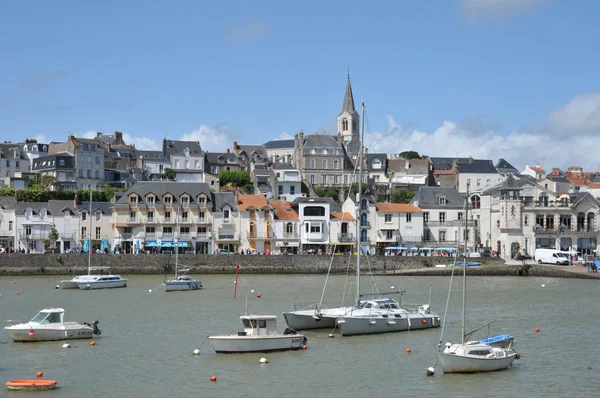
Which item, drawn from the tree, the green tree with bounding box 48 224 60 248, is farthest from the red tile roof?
the tree

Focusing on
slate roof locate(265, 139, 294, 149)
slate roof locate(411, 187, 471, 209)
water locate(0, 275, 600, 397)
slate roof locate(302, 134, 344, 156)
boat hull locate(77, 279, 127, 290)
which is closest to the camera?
water locate(0, 275, 600, 397)

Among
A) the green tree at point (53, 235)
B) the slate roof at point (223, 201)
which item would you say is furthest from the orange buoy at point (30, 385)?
the slate roof at point (223, 201)

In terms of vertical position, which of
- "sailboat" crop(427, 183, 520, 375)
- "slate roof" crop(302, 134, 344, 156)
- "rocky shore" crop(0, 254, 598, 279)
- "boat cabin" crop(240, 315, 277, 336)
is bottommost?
"sailboat" crop(427, 183, 520, 375)

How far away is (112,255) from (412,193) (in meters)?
42.6

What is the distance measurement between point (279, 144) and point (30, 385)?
358 ft

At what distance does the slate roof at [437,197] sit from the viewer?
276 ft

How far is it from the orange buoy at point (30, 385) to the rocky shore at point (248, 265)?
144ft

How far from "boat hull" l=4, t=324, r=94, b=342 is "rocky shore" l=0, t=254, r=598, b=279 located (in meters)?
34.7

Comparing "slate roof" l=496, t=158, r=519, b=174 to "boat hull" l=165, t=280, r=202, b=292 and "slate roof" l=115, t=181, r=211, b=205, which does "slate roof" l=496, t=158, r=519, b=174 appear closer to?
"slate roof" l=115, t=181, r=211, b=205

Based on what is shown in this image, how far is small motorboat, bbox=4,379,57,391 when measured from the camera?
26.4 meters

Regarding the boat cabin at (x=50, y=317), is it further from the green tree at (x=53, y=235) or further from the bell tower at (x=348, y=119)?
the bell tower at (x=348, y=119)

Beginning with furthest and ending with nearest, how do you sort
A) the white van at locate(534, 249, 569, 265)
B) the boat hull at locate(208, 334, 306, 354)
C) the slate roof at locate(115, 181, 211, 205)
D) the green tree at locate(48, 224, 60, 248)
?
the slate roof at locate(115, 181, 211, 205) < the green tree at locate(48, 224, 60, 248) < the white van at locate(534, 249, 569, 265) < the boat hull at locate(208, 334, 306, 354)

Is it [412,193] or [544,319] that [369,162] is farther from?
[544,319]

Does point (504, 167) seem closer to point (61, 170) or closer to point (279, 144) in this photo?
point (279, 144)
